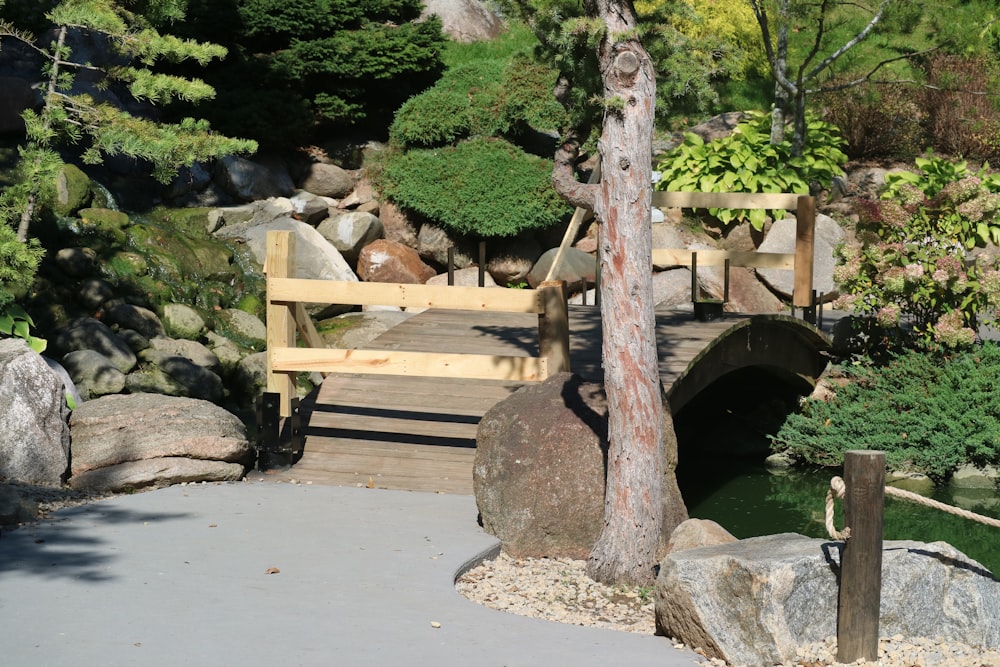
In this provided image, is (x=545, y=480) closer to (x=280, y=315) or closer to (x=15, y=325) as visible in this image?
(x=280, y=315)

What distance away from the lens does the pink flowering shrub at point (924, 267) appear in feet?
36.1

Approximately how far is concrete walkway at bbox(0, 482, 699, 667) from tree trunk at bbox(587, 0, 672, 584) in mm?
886

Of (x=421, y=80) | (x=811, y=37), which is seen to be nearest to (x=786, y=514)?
(x=421, y=80)

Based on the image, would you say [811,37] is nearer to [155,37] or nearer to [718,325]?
[718,325]

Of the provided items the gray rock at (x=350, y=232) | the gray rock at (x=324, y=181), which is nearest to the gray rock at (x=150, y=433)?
the gray rock at (x=350, y=232)

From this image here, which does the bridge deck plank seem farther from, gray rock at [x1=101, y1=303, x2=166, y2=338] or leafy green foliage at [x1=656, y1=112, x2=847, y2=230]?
leafy green foliage at [x1=656, y1=112, x2=847, y2=230]

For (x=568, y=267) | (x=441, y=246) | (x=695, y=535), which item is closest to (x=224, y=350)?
(x=441, y=246)

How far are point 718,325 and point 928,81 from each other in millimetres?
12047

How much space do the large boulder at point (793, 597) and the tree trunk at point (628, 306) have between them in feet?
2.92

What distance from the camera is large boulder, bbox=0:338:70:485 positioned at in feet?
24.0

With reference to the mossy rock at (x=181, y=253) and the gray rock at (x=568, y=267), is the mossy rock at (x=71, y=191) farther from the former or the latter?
the gray rock at (x=568, y=267)

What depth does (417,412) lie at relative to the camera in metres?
8.63

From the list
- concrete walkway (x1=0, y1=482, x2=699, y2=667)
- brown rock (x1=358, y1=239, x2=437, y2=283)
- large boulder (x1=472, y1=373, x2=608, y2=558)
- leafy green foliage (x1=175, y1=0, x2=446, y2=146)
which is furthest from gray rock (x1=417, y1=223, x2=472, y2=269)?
large boulder (x1=472, y1=373, x2=608, y2=558)

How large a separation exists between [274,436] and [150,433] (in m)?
0.87
